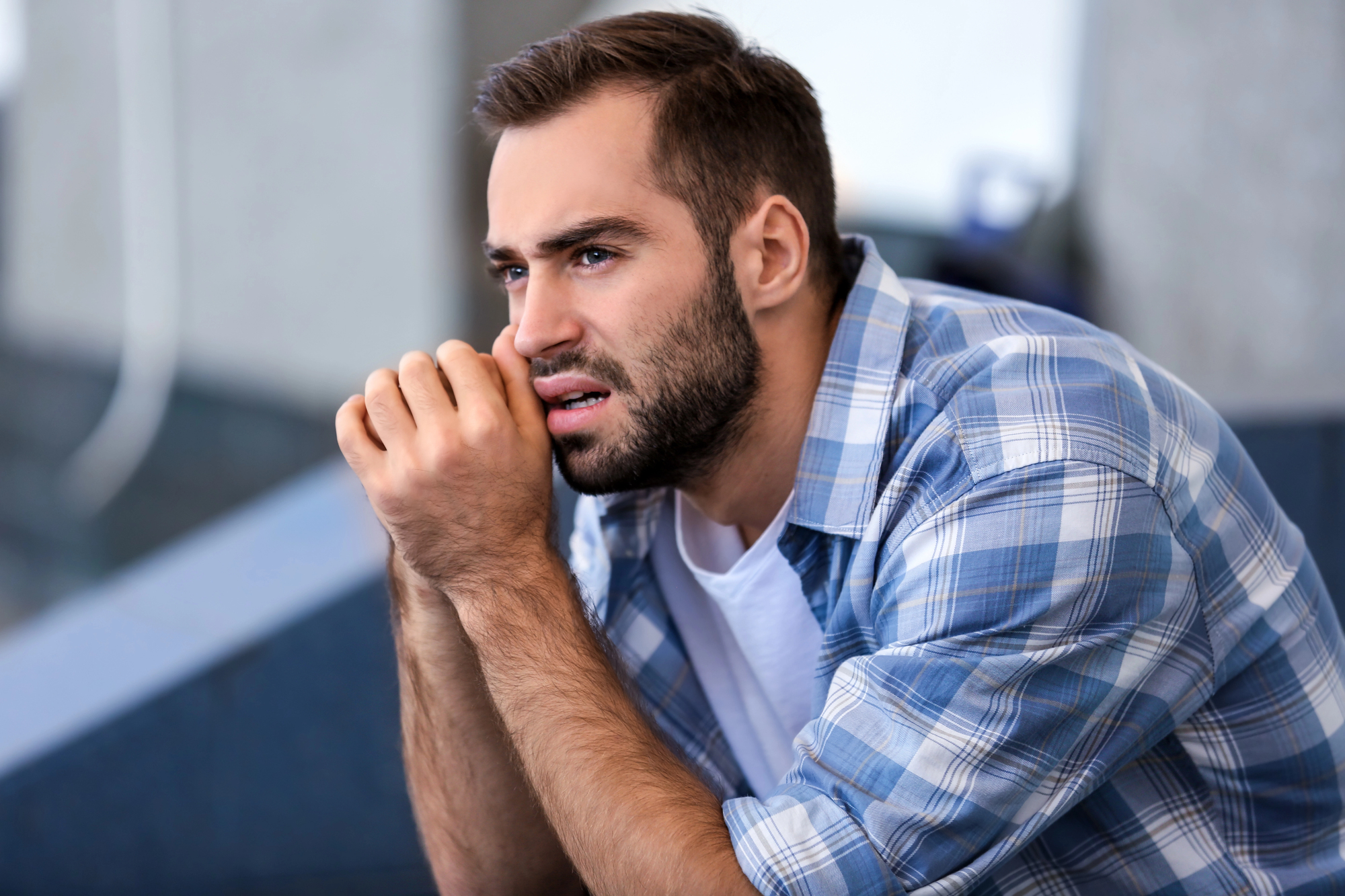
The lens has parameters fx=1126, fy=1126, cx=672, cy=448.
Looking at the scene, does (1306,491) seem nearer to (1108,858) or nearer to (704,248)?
(1108,858)

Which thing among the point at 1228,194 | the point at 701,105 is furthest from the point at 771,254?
the point at 1228,194

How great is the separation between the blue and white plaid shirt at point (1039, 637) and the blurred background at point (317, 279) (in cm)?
105

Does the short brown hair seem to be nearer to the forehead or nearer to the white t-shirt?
the forehead

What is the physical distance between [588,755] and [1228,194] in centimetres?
334

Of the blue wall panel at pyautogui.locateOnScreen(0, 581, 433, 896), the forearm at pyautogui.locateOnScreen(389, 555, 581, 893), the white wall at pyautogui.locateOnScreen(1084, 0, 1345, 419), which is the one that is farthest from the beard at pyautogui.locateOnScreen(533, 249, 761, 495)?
the white wall at pyautogui.locateOnScreen(1084, 0, 1345, 419)

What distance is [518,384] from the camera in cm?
117

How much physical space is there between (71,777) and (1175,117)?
3.95 m

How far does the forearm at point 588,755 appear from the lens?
902 mm

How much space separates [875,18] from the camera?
18.9 ft

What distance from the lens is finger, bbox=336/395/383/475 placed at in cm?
113

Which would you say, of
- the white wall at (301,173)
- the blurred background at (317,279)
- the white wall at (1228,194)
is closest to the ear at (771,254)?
the blurred background at (317,279)

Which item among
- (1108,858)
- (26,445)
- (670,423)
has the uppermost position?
(670,423)

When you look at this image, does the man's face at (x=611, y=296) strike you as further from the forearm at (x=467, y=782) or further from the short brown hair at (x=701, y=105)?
the forearm at (x=467, y=782)

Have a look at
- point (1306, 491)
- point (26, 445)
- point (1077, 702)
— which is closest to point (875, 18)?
point (1306, 491)
